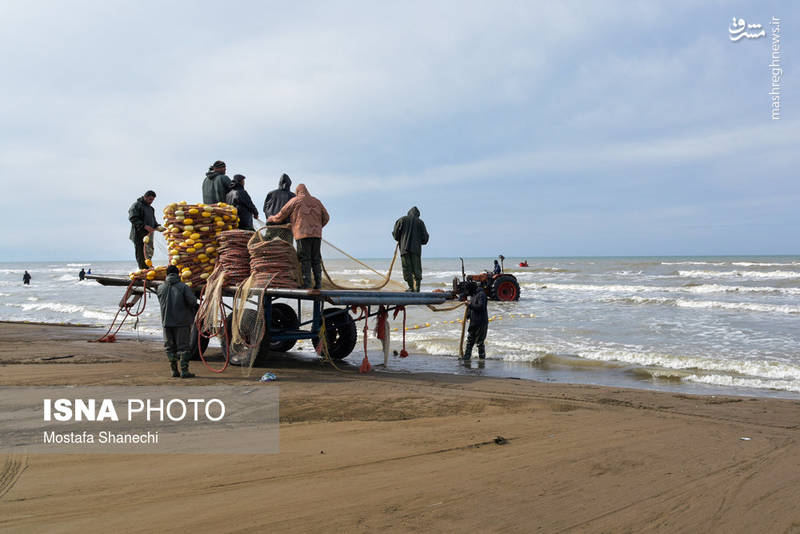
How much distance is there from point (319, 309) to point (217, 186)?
2802mm

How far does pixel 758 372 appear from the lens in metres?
9.82

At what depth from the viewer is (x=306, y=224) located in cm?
806

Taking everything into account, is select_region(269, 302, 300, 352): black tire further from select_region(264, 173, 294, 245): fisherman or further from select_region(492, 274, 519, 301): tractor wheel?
select_region(492, 274, 519, 301): tractor wheel

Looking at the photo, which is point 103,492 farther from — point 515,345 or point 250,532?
point 515,345

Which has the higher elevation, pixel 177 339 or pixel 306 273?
pixel 306 273

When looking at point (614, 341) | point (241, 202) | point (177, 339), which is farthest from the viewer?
point (614, 341)

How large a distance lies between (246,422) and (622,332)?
11.8 m

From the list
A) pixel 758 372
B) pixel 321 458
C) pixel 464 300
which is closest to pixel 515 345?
pixel 464 300

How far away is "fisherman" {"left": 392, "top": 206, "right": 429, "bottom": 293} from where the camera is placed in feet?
32.6

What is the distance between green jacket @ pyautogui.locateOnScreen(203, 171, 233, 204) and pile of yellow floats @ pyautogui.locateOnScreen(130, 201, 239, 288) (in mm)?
709

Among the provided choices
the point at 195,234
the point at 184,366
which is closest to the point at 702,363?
the point at 184,366

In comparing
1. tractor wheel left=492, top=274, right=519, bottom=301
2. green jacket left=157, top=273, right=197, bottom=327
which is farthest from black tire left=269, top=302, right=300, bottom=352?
tractor wheel left=492, top=274, right=519, bottom=301

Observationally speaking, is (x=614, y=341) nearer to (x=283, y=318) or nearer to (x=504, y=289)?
(x=283, y=318)

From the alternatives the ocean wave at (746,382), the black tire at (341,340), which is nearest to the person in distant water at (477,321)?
the black tire at (341,340)
